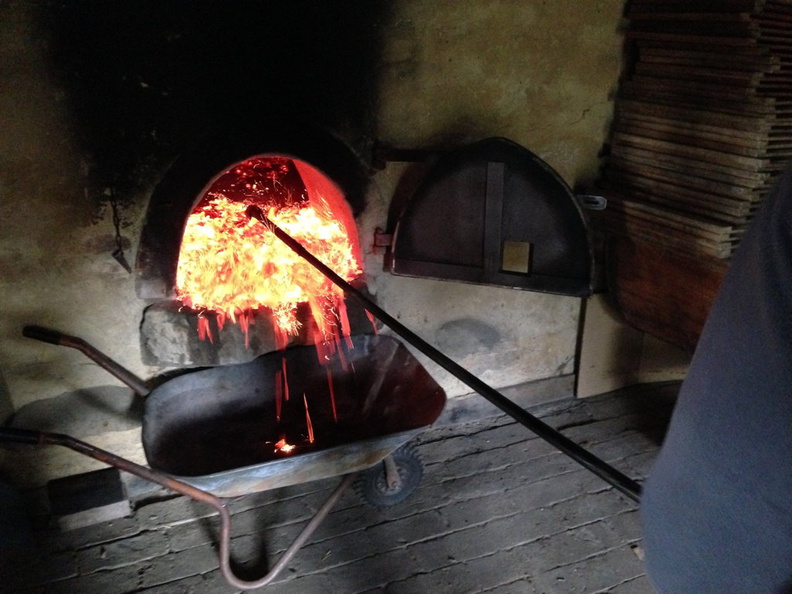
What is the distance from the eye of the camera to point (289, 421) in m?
2.71

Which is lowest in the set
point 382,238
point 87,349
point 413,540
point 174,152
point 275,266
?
point 413,540

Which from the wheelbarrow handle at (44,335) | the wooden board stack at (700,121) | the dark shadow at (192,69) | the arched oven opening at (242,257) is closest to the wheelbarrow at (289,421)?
the wheelbarrow handle at (44,335)

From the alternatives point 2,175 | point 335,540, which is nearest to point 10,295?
point 2,175

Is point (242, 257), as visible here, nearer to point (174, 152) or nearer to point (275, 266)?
point (275, 266)

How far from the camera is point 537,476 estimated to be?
2.91 metres

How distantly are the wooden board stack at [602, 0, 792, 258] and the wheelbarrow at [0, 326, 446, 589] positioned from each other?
136 centimetres

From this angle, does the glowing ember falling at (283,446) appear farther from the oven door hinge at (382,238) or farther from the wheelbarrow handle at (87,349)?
the oven door hinge at (382,238)

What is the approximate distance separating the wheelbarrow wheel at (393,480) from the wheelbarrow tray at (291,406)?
0.88 feet

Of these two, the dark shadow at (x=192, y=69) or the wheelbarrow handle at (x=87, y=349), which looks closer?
the dark shadow at (x=192, y=69)

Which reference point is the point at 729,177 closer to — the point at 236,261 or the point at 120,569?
the point at 236,261

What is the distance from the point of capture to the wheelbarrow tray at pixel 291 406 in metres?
2.30

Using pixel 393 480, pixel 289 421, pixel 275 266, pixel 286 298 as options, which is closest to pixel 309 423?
pixel 289 421

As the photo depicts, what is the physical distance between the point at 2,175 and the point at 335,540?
1.92 metres

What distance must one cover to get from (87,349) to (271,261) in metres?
0.86
